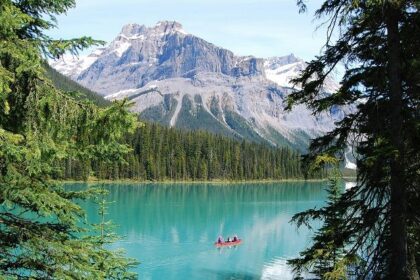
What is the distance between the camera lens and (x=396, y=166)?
8.72m

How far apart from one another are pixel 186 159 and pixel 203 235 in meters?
101

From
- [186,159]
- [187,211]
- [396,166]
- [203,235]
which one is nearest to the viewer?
[396,166]

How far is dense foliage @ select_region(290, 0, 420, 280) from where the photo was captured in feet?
28.7

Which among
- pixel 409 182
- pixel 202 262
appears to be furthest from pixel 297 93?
pixel 202 262

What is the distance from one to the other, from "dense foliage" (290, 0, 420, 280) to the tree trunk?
2cm

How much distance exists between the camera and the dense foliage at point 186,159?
144750 millimetres

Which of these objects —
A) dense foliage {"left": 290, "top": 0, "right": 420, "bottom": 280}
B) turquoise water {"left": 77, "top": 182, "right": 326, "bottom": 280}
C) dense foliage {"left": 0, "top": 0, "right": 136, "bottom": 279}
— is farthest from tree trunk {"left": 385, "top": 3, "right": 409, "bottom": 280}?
turquoise water {"left": 77, "top": 182, "right": 326, "bottom": 280}

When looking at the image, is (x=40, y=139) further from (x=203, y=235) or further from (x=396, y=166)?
(x=203, y=235)

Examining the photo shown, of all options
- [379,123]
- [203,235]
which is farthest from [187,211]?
[379,123]

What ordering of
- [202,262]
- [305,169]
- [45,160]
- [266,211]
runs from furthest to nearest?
[266,211] → [202,262] → [305,169] → [45,160]

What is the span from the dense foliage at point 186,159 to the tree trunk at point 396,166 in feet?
407

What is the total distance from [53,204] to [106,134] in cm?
131

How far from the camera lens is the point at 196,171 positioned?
15812 cm

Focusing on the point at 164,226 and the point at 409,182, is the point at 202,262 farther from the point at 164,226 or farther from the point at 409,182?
the point at 409,182
